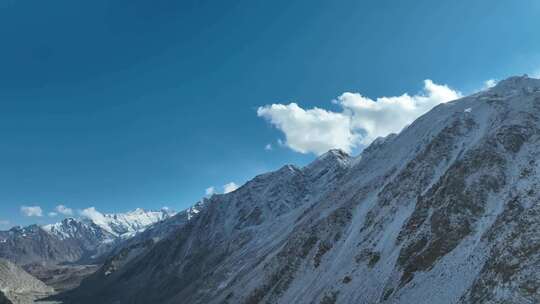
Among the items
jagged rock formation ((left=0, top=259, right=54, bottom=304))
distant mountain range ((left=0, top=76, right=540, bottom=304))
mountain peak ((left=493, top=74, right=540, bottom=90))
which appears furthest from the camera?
jagged rock formation ((left=0, top=259, right=54, bottom=304))

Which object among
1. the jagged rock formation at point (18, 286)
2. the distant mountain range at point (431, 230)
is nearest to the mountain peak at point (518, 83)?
the distant mountain range at point (431, 230)

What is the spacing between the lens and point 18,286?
161750mm

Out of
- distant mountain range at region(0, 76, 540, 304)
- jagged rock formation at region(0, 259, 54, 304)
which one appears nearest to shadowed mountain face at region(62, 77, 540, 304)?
distant mountain range at region(0, 76, 540, 304)

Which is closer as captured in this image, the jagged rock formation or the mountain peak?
the mountain peak

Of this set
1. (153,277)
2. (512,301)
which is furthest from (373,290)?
(153,277)

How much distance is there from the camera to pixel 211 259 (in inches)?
5492

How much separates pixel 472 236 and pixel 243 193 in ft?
504

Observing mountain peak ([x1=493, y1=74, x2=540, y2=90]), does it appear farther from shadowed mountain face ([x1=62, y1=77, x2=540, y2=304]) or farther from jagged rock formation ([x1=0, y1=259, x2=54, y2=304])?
jagged rock formation ([x1=0, y1=259, x2=54, y2=304])

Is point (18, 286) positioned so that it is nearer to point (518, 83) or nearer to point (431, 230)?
point (431, 230)

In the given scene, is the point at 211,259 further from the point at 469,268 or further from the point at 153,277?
the point at 469,268

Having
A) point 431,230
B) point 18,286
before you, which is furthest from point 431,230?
point 18,286

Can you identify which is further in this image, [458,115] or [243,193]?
[243,193]

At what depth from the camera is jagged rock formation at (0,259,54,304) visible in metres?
143

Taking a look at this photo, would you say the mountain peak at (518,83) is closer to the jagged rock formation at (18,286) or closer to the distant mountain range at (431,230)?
the distant mountain range at (431,230)
